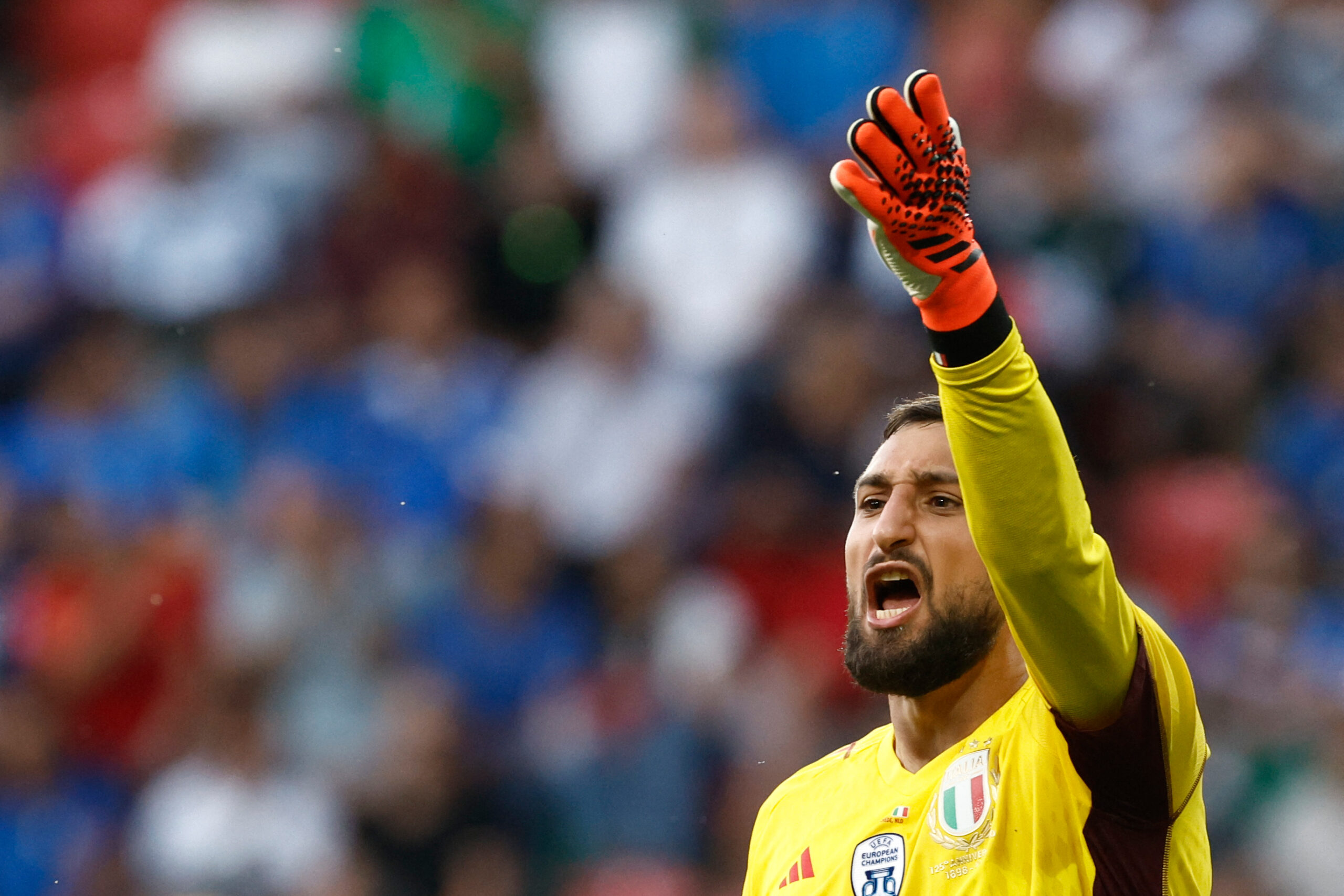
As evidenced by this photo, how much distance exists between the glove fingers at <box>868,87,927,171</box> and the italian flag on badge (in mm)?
1083

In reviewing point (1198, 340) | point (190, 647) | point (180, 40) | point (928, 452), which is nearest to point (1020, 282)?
point (1198, 340)

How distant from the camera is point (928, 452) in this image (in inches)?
130

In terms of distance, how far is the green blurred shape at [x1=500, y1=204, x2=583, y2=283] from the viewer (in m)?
7.84

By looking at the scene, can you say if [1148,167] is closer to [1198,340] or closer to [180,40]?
[1198,340]

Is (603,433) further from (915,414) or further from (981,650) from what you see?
(981,650)

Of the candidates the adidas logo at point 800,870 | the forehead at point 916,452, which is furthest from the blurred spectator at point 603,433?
the adidas logo at point 800,870

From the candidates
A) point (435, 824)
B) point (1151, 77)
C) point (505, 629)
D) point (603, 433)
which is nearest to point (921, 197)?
point (435, 824)

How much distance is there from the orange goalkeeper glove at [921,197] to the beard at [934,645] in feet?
2.42

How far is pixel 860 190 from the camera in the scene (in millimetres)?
2492

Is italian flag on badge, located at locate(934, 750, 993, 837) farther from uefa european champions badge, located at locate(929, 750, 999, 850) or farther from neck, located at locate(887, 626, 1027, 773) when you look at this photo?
neck, located at locate(887, 626, 1027, 773)

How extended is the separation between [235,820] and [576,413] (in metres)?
2.14

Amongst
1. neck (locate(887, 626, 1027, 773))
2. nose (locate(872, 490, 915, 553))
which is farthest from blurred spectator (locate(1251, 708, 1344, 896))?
nose (locate(872, 490, 915, 553))

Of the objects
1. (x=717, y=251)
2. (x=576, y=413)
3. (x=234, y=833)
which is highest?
(x=717, y=251)

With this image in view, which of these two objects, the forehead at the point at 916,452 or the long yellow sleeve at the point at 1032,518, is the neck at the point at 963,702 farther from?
the long yellow sleeve at the point at 1032,518
